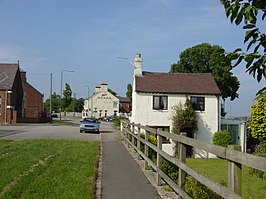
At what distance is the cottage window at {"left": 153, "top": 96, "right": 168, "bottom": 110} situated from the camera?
37.7 meters

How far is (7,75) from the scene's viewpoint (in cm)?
6297

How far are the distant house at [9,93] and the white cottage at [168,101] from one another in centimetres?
2763

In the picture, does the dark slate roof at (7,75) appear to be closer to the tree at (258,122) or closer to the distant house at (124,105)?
the tree at (258,122)

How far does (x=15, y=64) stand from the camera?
213 feet

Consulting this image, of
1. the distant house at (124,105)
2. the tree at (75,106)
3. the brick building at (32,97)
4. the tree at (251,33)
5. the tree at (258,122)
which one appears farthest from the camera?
the tree at (75,106)

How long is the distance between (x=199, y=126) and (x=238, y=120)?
571 centimetres

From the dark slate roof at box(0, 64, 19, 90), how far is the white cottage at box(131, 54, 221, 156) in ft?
94.6

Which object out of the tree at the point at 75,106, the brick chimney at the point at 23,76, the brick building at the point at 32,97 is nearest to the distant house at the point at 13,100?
the brick building at the point at 32,97

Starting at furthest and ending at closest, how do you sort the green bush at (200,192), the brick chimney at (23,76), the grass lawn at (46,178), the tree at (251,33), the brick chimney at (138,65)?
the brick chimney at (23,76) < the brick chimney at (138,65) < the grass lawn at (46,178) < the green bush at (200,192) < the tree at (251,33)

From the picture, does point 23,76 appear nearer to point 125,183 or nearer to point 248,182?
point 248,182

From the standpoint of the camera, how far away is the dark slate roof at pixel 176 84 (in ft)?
125

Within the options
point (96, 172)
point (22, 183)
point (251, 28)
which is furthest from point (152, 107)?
point (251, 28)

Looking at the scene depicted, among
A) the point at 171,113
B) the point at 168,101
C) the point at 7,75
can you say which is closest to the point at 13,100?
the point at 7,75

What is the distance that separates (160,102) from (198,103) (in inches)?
146
